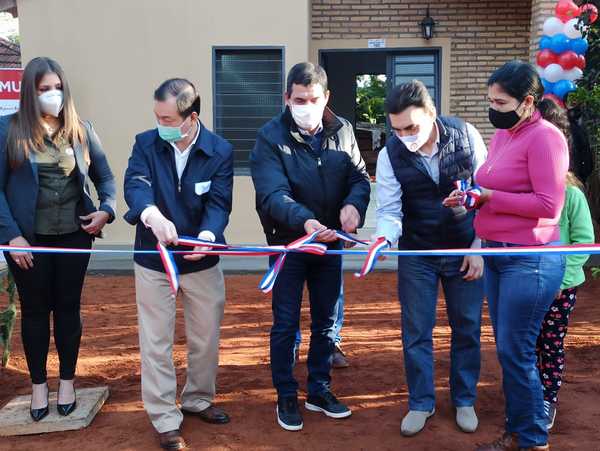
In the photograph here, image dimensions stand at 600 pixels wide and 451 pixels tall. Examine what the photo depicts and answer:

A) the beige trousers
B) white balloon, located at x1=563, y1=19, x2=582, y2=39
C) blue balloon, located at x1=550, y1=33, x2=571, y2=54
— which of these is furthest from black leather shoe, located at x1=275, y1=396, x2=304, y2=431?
white balloon, located at x1=563, y1=19, x2=582, y2=39

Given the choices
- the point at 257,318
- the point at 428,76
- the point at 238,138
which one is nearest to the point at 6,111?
the point at 257,318

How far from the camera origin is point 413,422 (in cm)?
389

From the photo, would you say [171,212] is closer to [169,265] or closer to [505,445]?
[169,265]

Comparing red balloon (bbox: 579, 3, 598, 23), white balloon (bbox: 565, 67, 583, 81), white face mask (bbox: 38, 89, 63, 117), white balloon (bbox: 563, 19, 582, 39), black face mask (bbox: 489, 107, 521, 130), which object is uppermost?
red balloon (bbox: 579, 3, 598, 23)

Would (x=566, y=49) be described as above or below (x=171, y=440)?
above

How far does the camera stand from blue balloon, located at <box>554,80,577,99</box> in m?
8.30

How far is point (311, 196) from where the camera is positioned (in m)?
3.92

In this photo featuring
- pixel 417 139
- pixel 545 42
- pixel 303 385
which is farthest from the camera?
pixel 545 42

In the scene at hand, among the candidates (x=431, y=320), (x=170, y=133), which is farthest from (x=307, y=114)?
(x=431, y=320)

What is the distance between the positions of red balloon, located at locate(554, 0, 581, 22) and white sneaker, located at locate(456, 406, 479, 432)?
6.23 m

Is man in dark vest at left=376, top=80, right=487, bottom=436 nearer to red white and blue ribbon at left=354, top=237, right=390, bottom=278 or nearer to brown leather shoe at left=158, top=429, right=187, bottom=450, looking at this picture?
red white and blue ribbon at left=354, top=237, right=390, bottom=278

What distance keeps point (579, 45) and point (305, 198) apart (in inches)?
239

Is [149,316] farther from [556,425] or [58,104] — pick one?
[556,425]

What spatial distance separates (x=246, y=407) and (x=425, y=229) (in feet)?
5.36
